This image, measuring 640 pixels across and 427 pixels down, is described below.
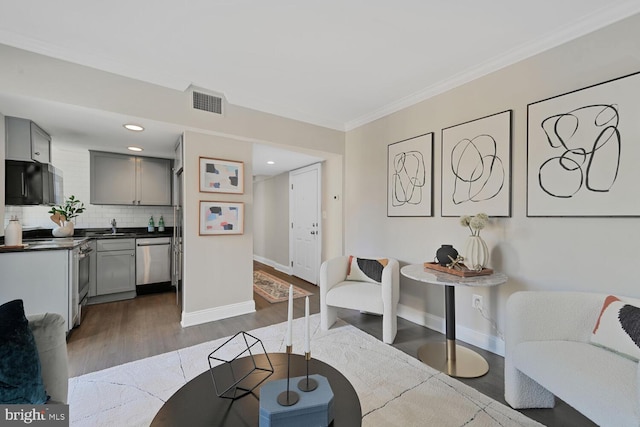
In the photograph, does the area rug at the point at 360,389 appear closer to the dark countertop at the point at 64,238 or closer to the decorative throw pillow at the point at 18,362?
the decorative throw pillow at the point at 18,362

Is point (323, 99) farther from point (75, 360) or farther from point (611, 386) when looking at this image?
point (75, 360)

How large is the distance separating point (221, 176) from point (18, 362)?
2298mm

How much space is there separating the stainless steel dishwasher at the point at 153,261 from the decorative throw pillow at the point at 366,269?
112 inches

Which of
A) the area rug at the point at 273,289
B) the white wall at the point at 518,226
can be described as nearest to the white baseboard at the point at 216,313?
the area rug at the point at 273,289

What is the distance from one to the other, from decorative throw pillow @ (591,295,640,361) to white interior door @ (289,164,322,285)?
3339 mm

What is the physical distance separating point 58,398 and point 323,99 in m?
3.13

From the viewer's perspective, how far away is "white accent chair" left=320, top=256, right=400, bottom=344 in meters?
2.46

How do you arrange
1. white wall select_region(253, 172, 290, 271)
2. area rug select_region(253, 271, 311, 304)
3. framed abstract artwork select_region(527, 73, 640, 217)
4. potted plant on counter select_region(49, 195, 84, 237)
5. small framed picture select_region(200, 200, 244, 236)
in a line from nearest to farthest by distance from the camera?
framed abstract artwork select_region(527, 73, 640, 217) < small framed picture select_region(200, 200, 244, 236) < potted plant on counter select_region(49, 195, 84, 237) < area rug select_region(253, 271, 311, 304) < white wall select_region(253, 172, 290, 271)

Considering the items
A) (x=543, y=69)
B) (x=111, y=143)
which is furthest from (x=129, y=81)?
(x=543, y=69)

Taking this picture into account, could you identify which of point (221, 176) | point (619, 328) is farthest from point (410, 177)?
point (221, 176)

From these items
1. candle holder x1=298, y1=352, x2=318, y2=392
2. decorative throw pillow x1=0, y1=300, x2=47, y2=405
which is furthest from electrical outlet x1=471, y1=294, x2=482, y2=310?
decorative throw pillow x1=0, y1=300, x2=47, y2=405

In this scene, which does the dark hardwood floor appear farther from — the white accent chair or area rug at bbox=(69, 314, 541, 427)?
the white accent chair

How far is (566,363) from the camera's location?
1352 mm

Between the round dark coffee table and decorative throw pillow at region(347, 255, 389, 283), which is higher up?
decorative throw pillow at region(347, 255, 389, 283)
